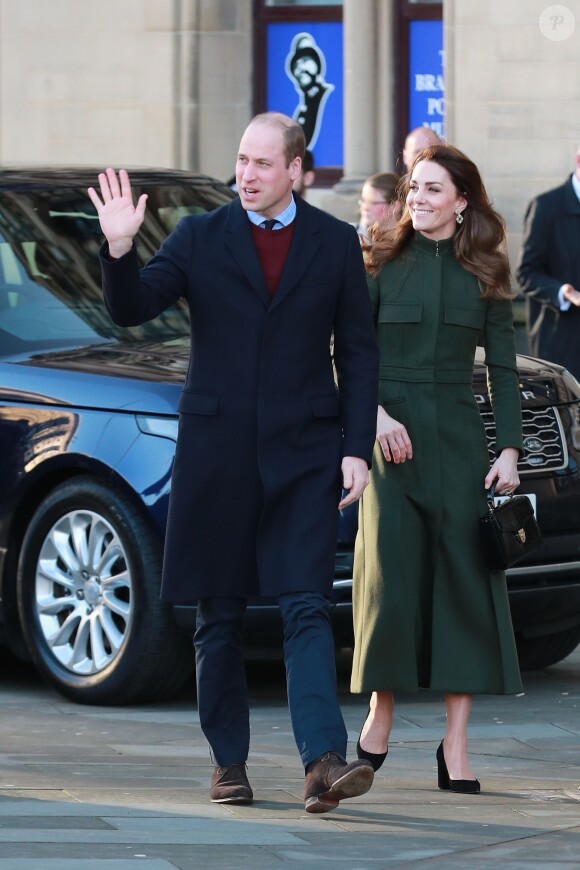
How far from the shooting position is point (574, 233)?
11492 mm

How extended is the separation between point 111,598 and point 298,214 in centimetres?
218

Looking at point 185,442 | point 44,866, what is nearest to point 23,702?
point 185,442

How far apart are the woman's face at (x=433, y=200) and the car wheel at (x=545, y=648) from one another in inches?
101

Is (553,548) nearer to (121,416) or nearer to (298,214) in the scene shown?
(121,416)

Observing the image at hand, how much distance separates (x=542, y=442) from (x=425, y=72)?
8659 millimetres

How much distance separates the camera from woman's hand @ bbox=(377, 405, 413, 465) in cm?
661

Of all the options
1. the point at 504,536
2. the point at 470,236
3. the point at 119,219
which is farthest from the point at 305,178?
the point at 119,219

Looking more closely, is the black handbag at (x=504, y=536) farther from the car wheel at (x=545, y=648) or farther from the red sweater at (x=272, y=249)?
the car wheel at (x=545, y=648)

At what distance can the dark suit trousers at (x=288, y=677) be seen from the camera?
605 cm

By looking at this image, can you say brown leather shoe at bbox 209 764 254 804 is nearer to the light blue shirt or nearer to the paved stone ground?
the paved stone ground

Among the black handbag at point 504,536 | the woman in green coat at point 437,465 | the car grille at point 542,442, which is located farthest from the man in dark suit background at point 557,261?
the black handbag at point 504,536

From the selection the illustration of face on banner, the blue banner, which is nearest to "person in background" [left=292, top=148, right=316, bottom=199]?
the blue banner

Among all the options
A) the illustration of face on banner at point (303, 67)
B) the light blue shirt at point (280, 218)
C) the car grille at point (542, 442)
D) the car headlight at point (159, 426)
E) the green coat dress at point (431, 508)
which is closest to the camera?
the light blue shirt at point (280, 218)

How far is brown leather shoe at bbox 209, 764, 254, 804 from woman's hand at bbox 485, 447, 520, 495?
3.59 ft
